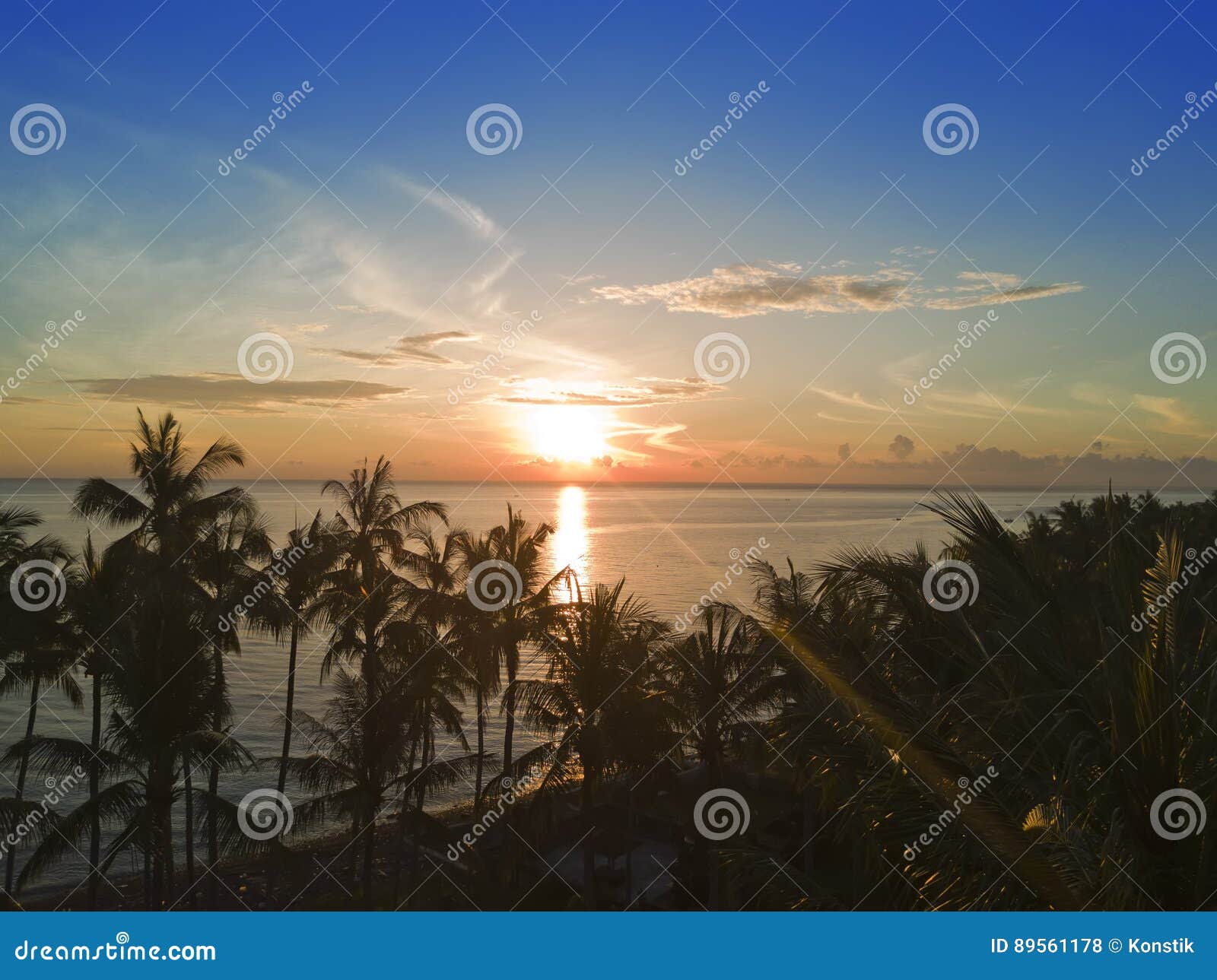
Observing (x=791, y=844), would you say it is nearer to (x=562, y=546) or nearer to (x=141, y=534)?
(x=141, y=534)

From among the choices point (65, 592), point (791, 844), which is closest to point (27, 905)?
point (65, 592)

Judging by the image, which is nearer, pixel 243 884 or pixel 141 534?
pixel 141 534

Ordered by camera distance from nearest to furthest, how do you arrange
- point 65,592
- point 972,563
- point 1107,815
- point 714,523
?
1. point 1107,815
2. point 972,563
3. point 65,592
4. point 714,523

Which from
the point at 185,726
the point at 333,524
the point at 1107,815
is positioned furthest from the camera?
the point at 333,524

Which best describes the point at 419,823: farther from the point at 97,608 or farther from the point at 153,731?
the point at 97,608

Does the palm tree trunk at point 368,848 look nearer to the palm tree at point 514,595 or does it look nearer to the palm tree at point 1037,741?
the palm tree at point 514,595

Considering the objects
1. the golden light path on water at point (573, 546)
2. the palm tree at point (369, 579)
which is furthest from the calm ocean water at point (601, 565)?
the palm tree at point (369, 579)

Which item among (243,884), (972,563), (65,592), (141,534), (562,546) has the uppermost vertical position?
(562,546)

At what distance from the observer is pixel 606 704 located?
60.1ft

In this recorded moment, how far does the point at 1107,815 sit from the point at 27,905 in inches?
1330

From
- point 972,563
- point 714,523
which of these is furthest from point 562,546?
point 972,563

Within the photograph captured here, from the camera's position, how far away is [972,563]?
259 inches

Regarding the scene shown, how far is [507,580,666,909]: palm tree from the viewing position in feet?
58.9

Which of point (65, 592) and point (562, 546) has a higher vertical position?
point (562, 546)
